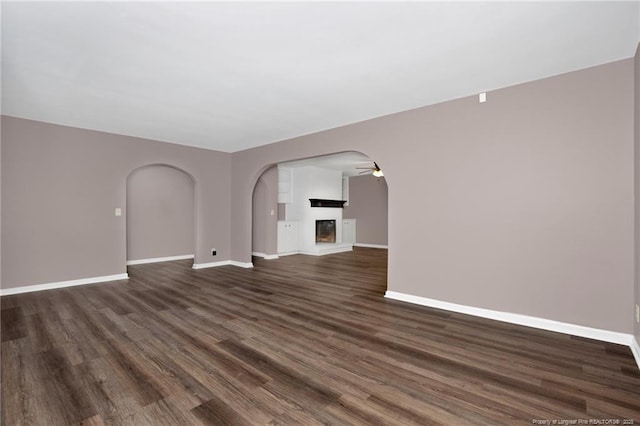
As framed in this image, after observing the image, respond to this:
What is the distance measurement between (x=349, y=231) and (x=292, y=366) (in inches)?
345

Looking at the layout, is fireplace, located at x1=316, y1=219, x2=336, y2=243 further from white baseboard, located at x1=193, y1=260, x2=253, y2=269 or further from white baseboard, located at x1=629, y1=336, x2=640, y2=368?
white baseboard, located at x1=629, y1=336, x2=640, y2=368

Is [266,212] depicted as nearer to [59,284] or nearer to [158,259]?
[158,259]

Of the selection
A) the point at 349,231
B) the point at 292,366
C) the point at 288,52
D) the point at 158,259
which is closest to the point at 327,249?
the point at 349,231

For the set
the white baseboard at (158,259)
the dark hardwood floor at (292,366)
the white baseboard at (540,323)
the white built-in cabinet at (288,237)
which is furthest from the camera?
the white built-in cabinet at (288,237)

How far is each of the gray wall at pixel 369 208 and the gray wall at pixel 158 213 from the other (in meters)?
5.78

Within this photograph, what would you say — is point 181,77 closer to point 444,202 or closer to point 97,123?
point 97,123

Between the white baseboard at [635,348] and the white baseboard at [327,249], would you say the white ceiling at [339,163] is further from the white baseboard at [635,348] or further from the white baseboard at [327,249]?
the white baseboard at [635,348]

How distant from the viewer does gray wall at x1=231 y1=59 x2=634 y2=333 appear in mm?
2838

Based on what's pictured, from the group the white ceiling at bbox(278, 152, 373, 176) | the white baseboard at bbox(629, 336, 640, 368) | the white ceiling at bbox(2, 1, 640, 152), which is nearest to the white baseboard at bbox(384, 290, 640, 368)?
the white baseboard at bbox(629, 336, 640, 368)

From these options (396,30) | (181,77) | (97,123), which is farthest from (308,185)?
(396,30)

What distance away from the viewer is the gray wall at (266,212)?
314 inches

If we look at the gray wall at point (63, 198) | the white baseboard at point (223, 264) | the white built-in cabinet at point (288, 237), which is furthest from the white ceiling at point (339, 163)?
the gray wall at point (63, 198)

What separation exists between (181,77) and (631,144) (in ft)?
14.6

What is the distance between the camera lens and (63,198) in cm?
490
